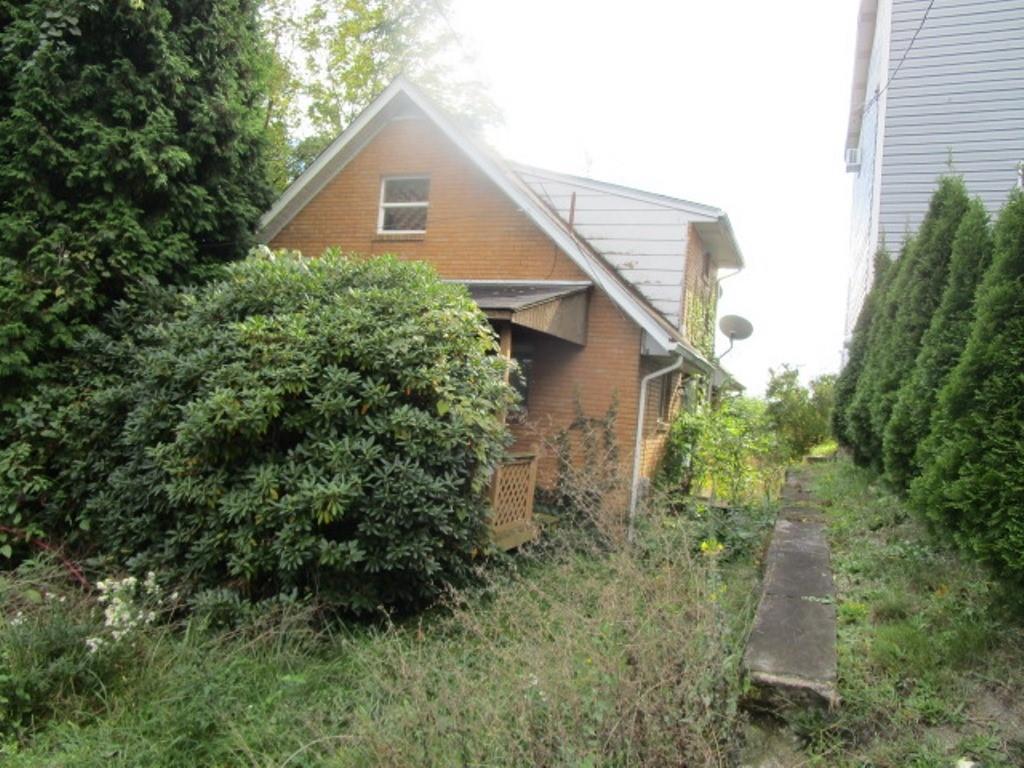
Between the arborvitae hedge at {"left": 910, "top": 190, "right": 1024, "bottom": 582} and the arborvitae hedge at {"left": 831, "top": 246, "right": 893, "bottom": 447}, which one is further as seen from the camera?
the arborvitae hedge at {"left": 831, "top": 246, "right": 893, "bottom": 447}

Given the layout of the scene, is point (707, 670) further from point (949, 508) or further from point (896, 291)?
point (896, 291)

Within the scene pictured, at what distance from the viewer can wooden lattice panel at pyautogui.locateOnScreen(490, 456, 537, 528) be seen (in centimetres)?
713

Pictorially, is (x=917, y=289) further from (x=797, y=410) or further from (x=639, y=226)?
(x=797, y=410)

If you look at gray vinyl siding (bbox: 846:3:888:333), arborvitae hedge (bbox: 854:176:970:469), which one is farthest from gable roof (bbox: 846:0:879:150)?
arborvitae hedge (bbox: 854:176:970:469)

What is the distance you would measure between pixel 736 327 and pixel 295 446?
10055 mm

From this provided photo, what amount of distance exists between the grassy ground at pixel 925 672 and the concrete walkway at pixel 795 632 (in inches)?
4.6

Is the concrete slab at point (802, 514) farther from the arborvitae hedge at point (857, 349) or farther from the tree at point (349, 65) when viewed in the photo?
the tree at point (349, 65)

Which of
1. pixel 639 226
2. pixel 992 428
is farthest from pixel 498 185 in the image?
pixel 992 428

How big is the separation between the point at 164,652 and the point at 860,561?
515cm

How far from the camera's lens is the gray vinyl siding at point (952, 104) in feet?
35.1

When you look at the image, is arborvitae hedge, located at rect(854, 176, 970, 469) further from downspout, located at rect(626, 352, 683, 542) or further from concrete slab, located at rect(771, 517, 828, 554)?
downspout, located at rect(626, 352, 683, 542)

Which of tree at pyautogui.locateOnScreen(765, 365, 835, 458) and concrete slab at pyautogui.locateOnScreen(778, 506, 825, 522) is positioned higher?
tree at pyautogui.locateOnScreen(765, 365, 835, 458)

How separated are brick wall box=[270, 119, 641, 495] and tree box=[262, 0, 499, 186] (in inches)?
325

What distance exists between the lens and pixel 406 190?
11.4 meters
